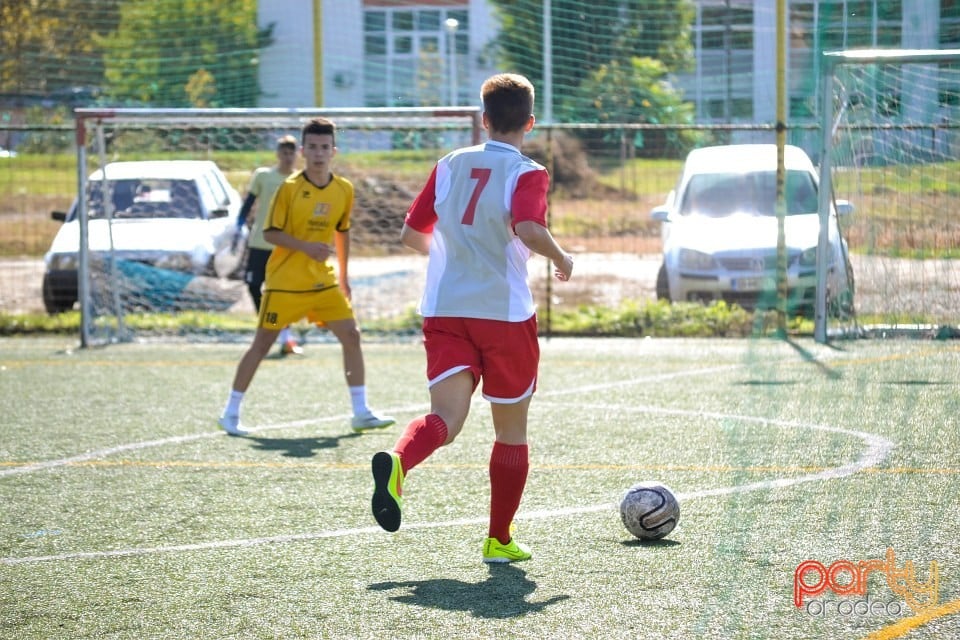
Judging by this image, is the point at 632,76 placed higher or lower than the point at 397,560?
higher

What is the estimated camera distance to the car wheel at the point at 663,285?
39.0ft

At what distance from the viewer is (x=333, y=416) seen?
8008 mm

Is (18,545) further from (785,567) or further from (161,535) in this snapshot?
(785,567)

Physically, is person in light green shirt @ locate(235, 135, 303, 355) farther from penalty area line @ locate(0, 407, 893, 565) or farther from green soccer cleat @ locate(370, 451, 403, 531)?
green soccer cleat @ locate(370, 451, 403, 531)

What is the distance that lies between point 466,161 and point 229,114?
6.95m

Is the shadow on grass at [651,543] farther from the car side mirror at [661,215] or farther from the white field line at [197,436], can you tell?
the car side mirror at [661,215]

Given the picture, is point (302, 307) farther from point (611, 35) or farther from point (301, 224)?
point (611, 35)

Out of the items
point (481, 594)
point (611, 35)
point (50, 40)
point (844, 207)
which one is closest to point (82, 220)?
point (50, 40)

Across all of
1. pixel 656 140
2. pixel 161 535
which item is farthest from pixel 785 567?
pixel 656 140

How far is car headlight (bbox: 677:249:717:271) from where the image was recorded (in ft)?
37.8

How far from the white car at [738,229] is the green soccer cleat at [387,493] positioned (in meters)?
→ 7.38

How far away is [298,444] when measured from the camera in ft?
23.3

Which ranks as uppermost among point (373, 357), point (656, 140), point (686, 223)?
point (656, 140)

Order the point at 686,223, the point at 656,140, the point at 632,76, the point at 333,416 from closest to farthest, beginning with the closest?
1. the point at 333,416
2. the point at 686,223
3. the point at 656,140
4. the point at 632,76
